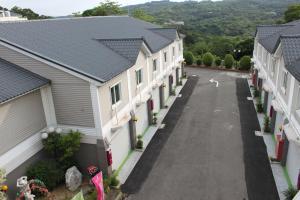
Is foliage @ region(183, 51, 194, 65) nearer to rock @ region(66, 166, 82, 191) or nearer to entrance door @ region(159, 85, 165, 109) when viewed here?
entrance door @ region(159, 85, 165, 109)

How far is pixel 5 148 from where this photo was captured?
40.6 feet

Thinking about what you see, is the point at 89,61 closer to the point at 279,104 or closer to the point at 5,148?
the point at 5,148

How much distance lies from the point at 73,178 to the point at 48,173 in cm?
136

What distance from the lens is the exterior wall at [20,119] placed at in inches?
486

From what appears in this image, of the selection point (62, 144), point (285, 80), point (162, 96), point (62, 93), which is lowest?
point (162, 96)

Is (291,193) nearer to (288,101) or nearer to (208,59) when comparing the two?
(288,101)

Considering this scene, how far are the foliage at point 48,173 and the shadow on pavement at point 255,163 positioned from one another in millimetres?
9961

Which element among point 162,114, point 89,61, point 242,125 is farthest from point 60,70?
point 242,125

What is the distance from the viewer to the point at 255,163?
1708 centimetres

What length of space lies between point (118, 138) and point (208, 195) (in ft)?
20.6

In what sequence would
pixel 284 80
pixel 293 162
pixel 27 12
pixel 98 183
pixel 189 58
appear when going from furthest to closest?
1. pixel 27 12
2. pixel 189 58
3. pixel 284 80
4. pixel 293 162
5. pixel 98 183

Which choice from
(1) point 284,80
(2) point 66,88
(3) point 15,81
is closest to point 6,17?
(3) point 15,81

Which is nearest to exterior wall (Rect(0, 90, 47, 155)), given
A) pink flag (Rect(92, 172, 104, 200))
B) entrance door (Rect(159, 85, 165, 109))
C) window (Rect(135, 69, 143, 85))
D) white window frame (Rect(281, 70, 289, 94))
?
pink flag (Rect(92, 172, 104, 200))

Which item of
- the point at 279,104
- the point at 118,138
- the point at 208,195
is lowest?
the point at 208,195
